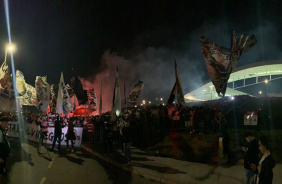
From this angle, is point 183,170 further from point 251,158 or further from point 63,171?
point 63,171

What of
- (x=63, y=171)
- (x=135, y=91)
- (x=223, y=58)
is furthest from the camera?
(x=135, y=91)

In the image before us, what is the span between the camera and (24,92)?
38.3 meters

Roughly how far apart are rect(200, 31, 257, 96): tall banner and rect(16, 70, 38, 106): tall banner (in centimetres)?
3084

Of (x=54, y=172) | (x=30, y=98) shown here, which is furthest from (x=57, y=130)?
(x=30, y=98)

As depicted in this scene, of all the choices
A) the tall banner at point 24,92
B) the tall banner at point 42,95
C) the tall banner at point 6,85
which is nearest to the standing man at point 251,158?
the tall banner at point 6,85

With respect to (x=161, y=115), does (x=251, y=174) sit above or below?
below

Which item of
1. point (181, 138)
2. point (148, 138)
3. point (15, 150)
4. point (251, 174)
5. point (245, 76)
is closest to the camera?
point (251, 174)

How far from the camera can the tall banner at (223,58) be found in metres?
9.82

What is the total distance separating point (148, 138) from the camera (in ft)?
50.1

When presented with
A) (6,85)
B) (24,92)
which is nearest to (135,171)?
(6,85)

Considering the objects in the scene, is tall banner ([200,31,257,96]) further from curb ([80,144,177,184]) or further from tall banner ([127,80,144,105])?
tall banner ([127,80,144,105])

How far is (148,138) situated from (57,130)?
5020mm

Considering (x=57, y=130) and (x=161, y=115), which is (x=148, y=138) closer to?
(x=161, y=115)

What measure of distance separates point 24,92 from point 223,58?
34.6 metres
